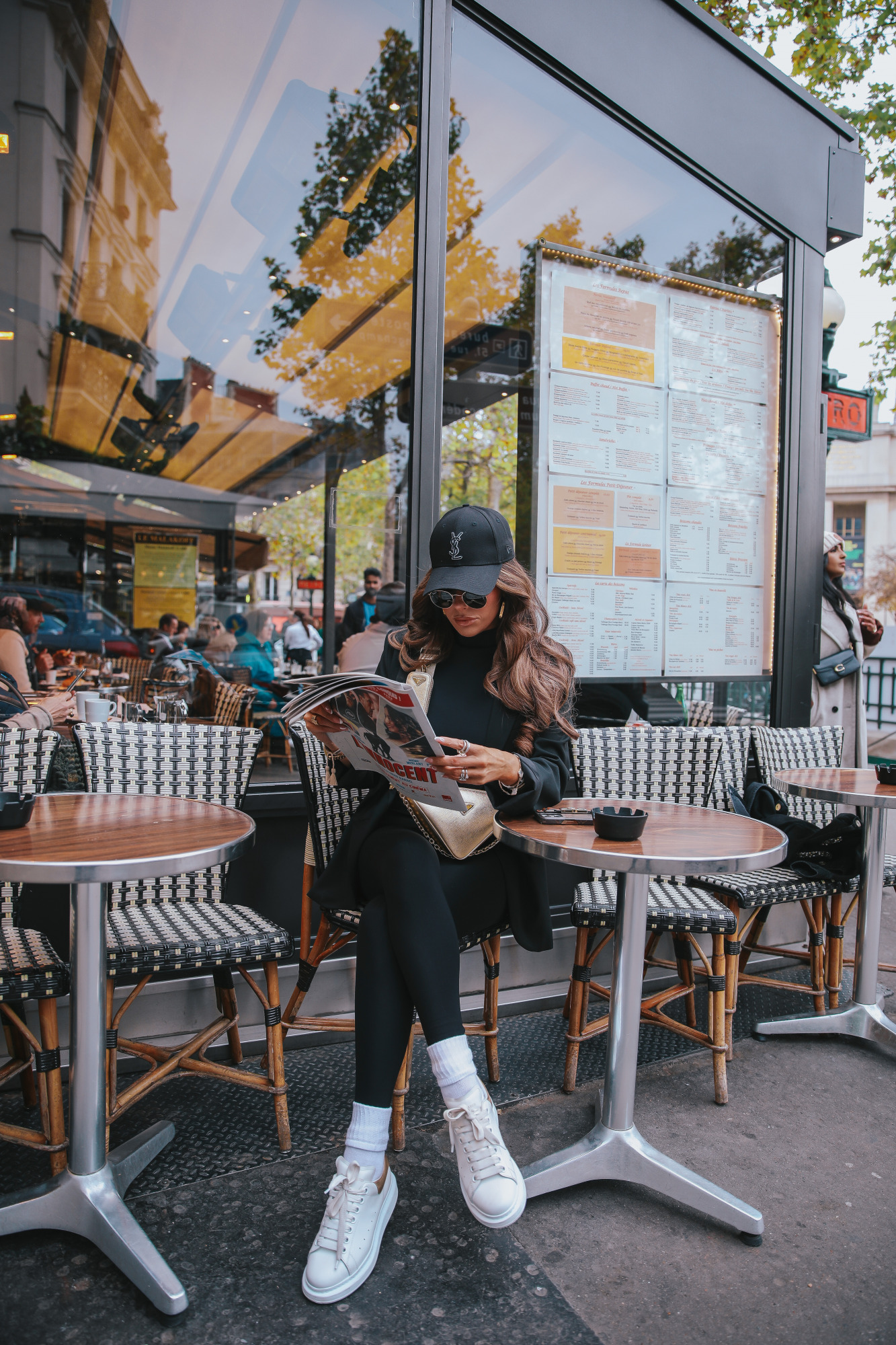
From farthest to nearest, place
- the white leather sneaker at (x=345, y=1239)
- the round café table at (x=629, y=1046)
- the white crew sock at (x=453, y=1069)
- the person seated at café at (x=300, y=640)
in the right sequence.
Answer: the person seated at café at (x=300, y=640)
the round café table at (x=629, y=1046)
the white crew sock at (x=453, y=1069)
the white leather sneaker at (x=345, y=1239)

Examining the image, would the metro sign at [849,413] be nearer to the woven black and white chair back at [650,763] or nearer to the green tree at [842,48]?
the woven black and white chair back at [650,763]

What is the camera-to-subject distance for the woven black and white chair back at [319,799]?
2.30m

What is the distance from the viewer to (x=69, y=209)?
638cm

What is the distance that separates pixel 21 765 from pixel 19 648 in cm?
241

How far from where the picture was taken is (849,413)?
14.7 ft

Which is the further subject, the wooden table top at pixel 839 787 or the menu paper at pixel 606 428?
the menu paper at pixel 606 428

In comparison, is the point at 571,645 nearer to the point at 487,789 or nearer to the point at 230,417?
the point at 487,789

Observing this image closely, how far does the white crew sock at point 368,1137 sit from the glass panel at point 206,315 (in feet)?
4.26

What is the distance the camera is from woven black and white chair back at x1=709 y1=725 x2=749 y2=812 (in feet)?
9.87

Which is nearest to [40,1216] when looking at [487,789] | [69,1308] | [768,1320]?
[69,1308]

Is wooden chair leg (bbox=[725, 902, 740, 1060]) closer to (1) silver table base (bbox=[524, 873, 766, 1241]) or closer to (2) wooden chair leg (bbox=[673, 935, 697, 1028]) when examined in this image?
(2) wooden chair leg (bbox=[673, 935, 697, 1028])

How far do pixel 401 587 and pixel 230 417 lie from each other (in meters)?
9.13

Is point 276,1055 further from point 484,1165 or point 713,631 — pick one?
point 713,631

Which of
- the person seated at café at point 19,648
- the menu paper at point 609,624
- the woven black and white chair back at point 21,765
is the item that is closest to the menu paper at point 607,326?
the menu paper at point 609,624
